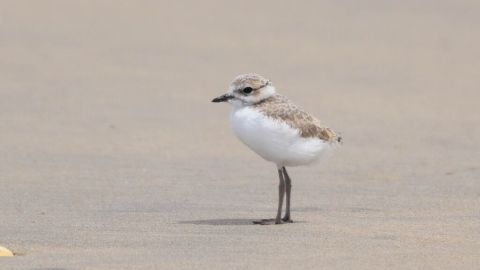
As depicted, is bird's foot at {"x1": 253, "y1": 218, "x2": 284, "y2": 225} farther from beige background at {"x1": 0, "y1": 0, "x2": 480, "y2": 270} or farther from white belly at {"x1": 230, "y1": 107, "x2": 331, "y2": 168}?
white belly at {"x1": 230, "y1": 107, "x2": 331, "y2": 168}

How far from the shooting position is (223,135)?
38.2ft

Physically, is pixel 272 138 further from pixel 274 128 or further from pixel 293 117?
pixel 293 117

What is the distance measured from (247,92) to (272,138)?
15.7 inches

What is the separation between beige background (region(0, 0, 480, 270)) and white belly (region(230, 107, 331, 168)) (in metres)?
0.41

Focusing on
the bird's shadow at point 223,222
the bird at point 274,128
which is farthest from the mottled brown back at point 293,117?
the bird's shadow at point 223,222

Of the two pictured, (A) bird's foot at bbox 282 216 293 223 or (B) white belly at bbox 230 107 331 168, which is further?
(A) bird's foot at bbox 282 216 293 223

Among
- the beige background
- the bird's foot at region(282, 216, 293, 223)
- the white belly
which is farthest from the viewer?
the bird's foot at region(282, 216, 293, 223)

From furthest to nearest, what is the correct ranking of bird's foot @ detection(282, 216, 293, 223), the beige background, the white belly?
bird's foot @ detection(282, 216, 293, 223) < the white belly < the beige background

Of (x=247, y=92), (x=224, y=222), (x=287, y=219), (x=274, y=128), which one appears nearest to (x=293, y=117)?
(x=274, y=128)

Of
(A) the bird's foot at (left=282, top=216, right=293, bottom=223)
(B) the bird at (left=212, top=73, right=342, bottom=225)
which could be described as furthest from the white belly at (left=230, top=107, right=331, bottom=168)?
(A) the bird's foot at (left=282, top=216, right=293, bottom=223)

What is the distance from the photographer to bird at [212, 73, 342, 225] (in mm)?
7719

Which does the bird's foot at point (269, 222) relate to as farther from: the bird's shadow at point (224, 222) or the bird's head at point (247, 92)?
the bird's head at point (247, 92)

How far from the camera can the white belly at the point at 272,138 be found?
7.70m

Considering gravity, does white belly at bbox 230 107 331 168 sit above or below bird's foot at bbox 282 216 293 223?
above
